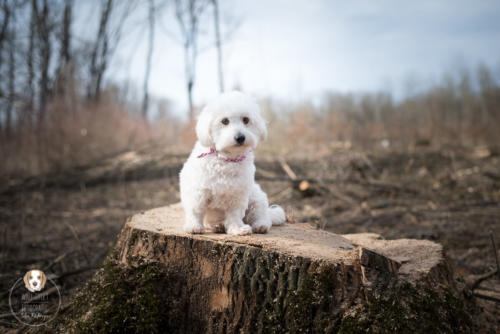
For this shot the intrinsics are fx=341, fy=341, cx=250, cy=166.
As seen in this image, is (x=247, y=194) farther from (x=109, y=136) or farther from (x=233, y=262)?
(x=109, y=136)

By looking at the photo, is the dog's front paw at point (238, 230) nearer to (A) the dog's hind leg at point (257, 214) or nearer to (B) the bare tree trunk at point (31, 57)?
(A) the dog's hind leg at point (257, 214)

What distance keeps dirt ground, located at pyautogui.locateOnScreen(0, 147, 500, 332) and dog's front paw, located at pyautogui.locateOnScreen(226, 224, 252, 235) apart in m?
0.82

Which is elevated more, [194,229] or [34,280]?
[194,229]

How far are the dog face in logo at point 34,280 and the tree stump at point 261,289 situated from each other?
3.16 feet

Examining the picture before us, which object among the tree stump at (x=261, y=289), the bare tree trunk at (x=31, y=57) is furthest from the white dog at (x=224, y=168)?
the bare tree trunk at (x=31, y=57)

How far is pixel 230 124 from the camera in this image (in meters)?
2.59

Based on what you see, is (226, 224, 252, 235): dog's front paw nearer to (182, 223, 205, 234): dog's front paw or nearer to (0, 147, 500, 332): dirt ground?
(182, 223, 205, 234): dog's front paw

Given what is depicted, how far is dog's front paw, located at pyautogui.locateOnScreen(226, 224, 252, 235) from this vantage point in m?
2.72

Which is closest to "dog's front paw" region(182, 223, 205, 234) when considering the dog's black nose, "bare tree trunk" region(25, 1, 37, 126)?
the dog's black nose

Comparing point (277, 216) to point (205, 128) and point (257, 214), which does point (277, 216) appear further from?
point (205, 128)

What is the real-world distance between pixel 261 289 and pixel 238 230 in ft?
1.87

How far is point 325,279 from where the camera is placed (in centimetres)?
219

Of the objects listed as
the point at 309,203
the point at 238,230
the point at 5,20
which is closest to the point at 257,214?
the point at 238,230

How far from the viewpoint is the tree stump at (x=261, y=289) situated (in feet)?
7.13
